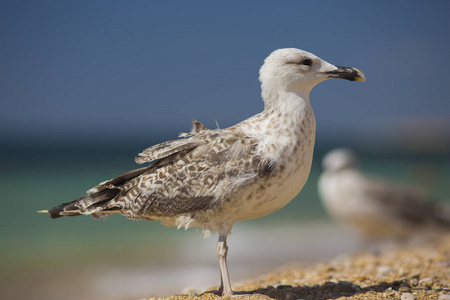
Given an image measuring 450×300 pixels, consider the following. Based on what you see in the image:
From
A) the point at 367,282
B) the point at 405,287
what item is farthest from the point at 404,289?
the point at 367,282

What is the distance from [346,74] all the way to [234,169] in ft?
4.69

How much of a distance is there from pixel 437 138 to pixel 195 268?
87.4 ft

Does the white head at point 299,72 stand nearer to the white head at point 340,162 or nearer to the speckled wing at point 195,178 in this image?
the speckled wing at point 195,178

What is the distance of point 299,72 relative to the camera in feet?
15.8

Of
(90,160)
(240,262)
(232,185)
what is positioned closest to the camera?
(232,185)

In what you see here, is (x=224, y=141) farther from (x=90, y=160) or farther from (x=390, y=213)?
(x=90, y=160)

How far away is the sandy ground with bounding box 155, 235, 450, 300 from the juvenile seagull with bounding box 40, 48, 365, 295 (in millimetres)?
707

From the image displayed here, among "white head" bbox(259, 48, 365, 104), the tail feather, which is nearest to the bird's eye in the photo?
"white head" bbox(259, 48, 365, 104)

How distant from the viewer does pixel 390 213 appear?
1026 centimetres

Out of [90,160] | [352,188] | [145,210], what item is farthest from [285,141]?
[90,160]

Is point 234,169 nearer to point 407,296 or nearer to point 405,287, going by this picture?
Answer: point 407,296

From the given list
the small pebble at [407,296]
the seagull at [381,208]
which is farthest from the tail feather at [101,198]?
the seagull at [381,208]

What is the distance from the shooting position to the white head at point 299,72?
15.7 feet

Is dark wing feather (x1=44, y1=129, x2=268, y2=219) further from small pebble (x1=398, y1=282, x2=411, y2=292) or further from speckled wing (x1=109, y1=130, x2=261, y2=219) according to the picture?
small pebble (x1=398, y1=282, x2=411, y2=292)
